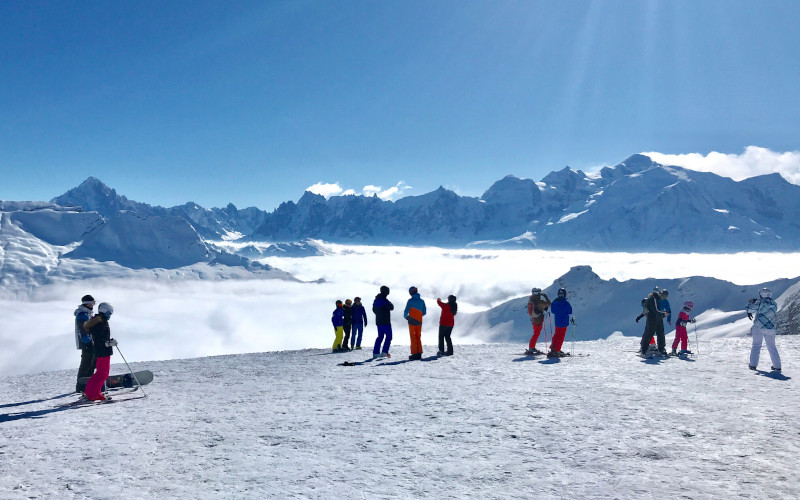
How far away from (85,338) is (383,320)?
8.69 m

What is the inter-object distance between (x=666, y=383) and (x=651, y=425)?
3883 mm

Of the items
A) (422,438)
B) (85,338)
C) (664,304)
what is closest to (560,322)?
(664,304)

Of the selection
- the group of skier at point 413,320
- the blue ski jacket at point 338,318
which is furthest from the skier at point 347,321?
the group of skier at point 413,320

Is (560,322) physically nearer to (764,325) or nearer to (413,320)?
(413,320)

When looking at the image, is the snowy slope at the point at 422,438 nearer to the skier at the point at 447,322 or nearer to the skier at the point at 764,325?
the skier at the point at 764,325

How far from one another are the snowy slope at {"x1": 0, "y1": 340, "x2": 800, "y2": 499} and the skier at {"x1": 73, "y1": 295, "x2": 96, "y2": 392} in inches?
33.9

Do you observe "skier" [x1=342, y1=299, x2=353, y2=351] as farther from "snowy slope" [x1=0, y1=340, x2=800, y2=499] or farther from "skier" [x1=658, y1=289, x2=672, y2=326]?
"skier" [x1=658, y1=289, x2=672, y2=326]

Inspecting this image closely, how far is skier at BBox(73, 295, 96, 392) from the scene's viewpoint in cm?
Answer: 1112

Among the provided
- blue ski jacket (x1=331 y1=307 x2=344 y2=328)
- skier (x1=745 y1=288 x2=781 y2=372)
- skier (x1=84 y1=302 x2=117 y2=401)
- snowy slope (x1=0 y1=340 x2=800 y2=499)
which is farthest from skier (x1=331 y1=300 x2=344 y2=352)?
skier (x1=745 y1=288 x2=781 y2=372)

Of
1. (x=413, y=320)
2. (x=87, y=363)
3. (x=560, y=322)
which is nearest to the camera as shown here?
(x=87, y=363)

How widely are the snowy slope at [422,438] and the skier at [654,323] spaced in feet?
10.2

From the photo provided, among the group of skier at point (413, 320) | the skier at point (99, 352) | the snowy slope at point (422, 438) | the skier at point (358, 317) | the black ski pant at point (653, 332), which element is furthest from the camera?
the skier at point (358, 317)

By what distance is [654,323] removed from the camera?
1597 cm

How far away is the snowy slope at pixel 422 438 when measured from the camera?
224 inches
